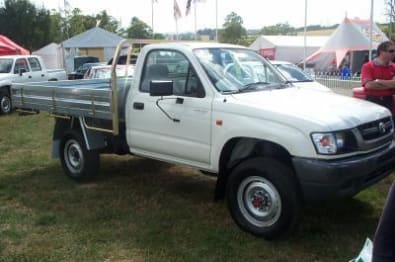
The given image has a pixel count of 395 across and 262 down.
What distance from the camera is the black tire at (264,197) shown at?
4.46 m

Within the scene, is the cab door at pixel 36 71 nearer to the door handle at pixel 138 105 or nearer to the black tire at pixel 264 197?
the door handle at pixel 138 105

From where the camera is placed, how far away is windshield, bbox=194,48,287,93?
206 inches

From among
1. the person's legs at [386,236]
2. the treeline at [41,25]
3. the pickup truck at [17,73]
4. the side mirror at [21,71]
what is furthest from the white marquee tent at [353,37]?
the person's legs at [386,236]

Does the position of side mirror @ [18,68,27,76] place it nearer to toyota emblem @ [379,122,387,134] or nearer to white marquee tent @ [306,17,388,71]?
toyota emblem @ [379,122,387,134]

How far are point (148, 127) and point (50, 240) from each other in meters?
1.68

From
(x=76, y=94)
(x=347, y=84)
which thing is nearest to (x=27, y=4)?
(x=347, y=84)

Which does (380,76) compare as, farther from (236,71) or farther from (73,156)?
(73,156)

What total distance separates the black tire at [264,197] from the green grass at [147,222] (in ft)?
0.47

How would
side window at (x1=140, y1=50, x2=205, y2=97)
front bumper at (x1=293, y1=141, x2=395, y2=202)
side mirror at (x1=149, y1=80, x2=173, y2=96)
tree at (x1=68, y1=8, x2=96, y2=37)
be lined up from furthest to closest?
1. tree at (x1=68, y1=8, x2=96, y2=37)
2. side window at (x1=140, y1=50, x2=205, y2=97)
3. side mirror at (x1=149, y1=80, x2=173, y2=96)
4. front bumper at (x1=293, y1=141, x2=395, y2=202)

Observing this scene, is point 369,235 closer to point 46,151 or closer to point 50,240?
point 50,240

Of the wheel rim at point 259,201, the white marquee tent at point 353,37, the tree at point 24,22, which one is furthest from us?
the tree at point 24,22

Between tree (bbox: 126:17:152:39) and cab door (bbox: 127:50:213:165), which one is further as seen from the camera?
tree (bbox: 126:17:152:39)

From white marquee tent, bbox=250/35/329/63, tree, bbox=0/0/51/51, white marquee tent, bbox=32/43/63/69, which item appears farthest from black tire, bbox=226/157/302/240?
tree, bbox=0/0/51/51

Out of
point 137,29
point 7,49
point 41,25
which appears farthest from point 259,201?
point 137,29
